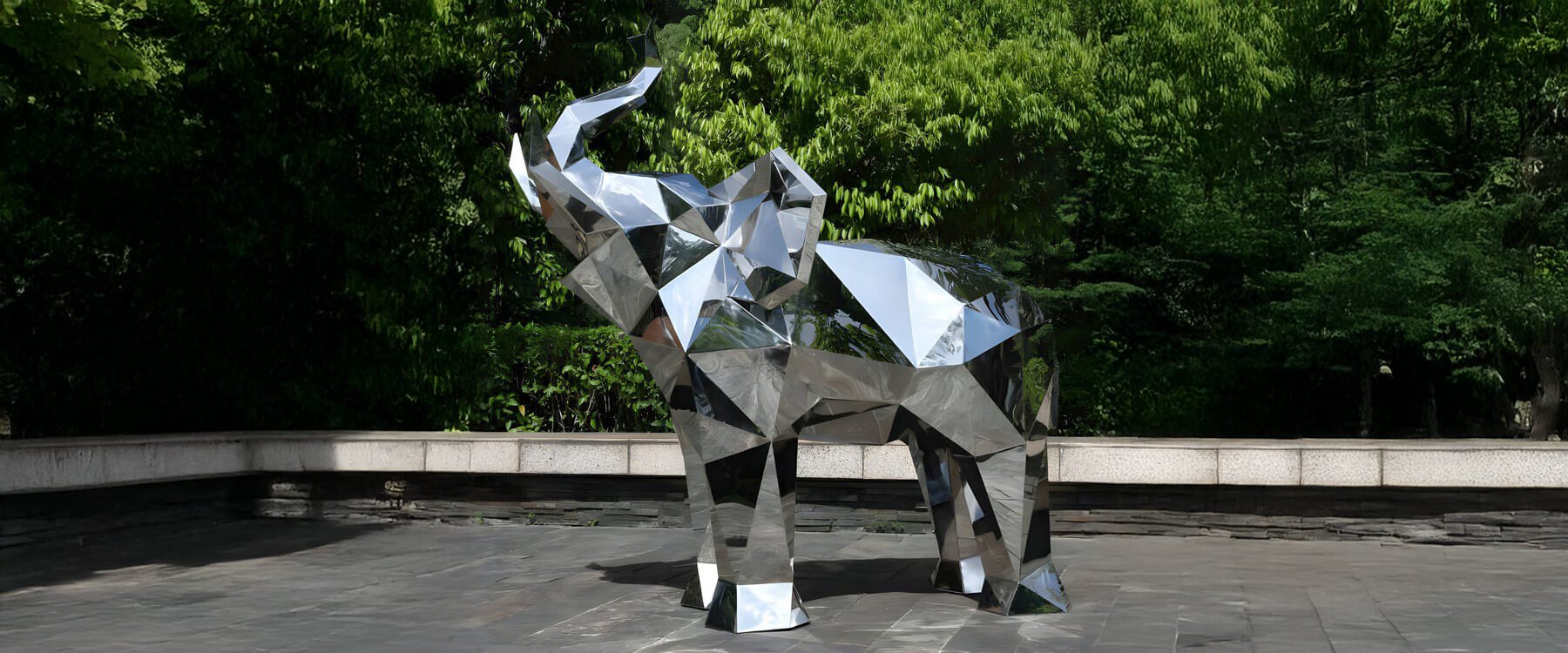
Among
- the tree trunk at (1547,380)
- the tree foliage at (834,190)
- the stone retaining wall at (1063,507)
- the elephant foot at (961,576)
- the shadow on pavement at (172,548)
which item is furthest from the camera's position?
the tree trunk at (1547,380)

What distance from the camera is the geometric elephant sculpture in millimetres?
5957

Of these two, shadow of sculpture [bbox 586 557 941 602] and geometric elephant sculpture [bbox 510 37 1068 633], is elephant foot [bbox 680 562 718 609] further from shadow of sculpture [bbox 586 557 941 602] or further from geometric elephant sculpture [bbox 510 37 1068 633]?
geometric elephant sculpture [bbox 510 37 1068 633]

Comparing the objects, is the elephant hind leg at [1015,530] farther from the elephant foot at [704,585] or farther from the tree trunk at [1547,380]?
the tree trunk at [1547,380]

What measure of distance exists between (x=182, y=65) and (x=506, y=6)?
15.0 feet

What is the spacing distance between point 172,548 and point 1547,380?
14852 mm

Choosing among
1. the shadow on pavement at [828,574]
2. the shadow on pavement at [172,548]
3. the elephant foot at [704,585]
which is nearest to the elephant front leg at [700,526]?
the elephant foot at [704,585]

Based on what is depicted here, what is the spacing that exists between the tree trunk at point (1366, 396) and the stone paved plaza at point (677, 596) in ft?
30.5

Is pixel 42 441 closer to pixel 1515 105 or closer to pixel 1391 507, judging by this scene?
pixel 1391 507

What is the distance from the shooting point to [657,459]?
31.9 ft

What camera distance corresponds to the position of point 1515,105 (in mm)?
16812

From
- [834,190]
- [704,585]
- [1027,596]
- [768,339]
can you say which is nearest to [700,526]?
[704,585]

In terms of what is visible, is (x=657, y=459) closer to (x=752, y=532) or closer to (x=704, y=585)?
(x=704, y=585)

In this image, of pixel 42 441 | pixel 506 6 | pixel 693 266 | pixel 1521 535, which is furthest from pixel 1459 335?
pixel 42 441

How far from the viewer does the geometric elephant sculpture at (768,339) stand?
5.96 meters
